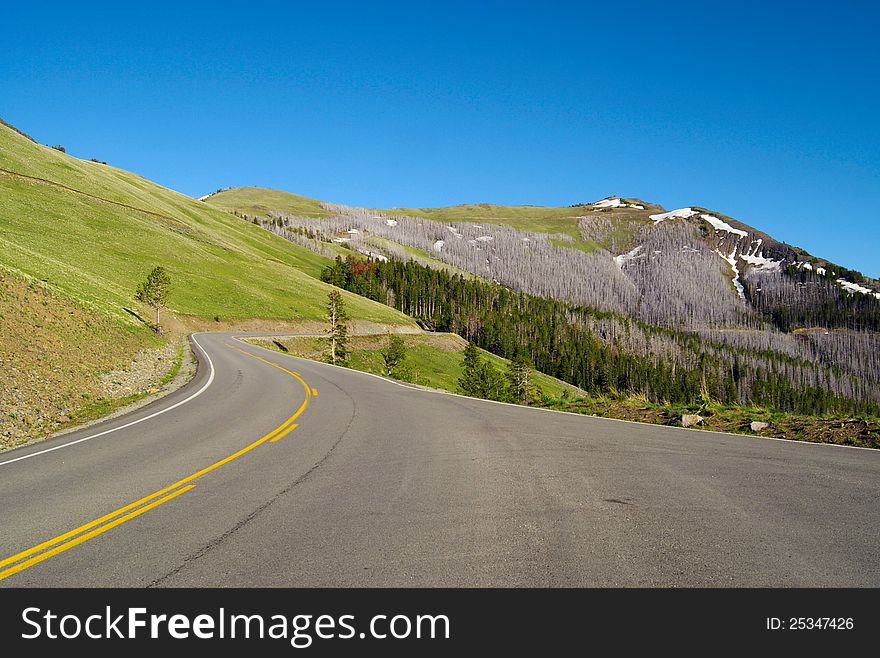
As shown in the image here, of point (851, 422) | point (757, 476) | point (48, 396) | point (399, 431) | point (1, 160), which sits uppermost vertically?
point (1, 160)

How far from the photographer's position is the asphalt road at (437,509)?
458 centimetres

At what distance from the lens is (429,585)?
4297 mm

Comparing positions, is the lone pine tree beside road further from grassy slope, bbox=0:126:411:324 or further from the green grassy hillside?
grassy slope, bbox=0:126:411:324

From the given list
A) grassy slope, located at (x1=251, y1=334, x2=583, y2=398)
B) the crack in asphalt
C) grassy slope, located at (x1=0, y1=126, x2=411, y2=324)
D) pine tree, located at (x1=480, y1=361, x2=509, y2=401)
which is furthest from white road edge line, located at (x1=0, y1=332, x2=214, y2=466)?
pine tree, located at (x1=480, y1=361, x2=509, y2=401)

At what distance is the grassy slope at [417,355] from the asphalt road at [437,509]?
139 feet

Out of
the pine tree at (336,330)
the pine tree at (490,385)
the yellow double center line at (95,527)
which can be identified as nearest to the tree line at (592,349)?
the pine tree at (490,385)

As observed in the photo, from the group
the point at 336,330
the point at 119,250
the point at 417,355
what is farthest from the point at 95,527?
the point at 119,250

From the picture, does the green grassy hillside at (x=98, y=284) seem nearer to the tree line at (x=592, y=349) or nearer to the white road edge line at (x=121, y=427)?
the white road edge line at (x=121, y=427)

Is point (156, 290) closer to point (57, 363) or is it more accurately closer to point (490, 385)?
point (57, 363)

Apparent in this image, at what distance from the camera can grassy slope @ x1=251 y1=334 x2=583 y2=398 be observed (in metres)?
57.7
